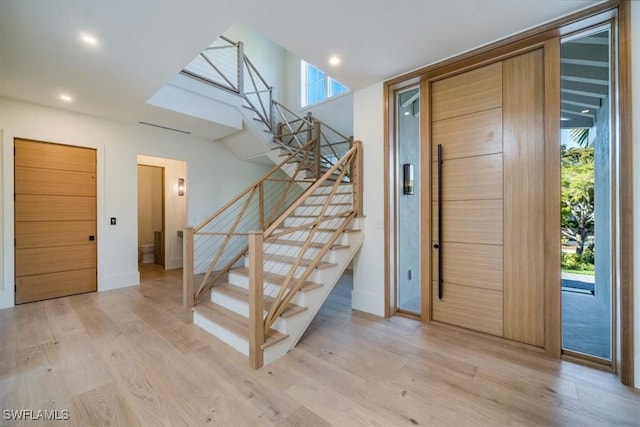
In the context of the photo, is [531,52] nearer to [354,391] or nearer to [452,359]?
[452,359]

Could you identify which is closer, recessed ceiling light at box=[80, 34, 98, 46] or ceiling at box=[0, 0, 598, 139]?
ceiling at box=[0, 0, 598, 139]

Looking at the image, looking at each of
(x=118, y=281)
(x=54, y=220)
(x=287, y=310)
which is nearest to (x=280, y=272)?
(x=287, y=310)

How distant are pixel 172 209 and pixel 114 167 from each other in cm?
164

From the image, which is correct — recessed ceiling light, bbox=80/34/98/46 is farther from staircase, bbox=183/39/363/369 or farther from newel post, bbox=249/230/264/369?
newel post, bbox=249/230/264/369

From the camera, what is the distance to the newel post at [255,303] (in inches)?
80.3

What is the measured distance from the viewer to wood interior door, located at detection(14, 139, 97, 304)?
354cm

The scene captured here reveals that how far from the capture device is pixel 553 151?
2.18 metres

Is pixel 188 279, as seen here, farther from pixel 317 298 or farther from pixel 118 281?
pixel 118 281

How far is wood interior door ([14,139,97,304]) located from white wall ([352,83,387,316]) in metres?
4.00

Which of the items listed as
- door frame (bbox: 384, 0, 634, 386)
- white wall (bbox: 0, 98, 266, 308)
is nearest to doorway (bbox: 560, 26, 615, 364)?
door frame (bbox: 384, 0, 634, 386)

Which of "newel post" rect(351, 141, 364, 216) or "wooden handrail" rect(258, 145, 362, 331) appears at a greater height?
"newel post" rect(351, 141, 364, 216)

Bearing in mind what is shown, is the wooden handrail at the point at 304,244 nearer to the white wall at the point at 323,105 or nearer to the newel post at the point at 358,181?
the newel post at the point at 358,181

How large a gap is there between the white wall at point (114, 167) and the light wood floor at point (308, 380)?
57.5 inches

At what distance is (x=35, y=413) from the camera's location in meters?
1.58
